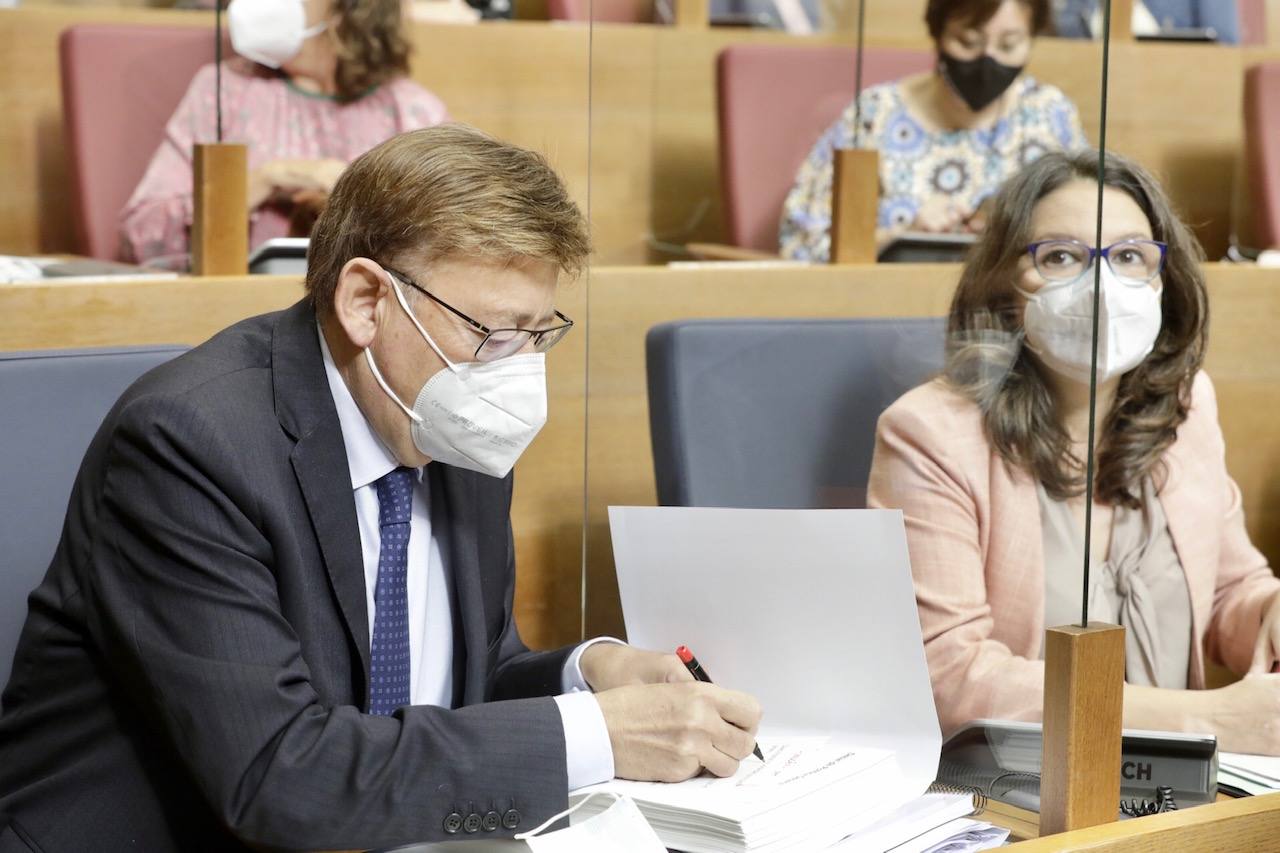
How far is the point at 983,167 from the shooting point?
2.28m

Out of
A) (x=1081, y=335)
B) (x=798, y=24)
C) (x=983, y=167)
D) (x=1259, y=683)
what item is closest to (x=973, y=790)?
(x=1081, y=335)

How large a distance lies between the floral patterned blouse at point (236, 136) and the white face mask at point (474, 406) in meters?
1.02

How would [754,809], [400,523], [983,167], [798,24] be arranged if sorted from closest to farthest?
[754,809] → [400,523] → [983,167] → [798,24]

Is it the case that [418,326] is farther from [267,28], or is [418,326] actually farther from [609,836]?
[267,28]

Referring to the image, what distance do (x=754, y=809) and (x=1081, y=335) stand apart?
1.30ft

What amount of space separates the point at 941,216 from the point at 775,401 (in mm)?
524

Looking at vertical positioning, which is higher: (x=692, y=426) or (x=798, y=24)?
(x=798, y=24)

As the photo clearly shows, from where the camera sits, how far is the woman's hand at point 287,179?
2.20 meters

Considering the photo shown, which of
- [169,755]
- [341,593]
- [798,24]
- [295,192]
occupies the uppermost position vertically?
[798,24]

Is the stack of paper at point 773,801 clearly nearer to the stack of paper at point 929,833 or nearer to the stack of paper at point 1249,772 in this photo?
the stack of paper at point 929,833

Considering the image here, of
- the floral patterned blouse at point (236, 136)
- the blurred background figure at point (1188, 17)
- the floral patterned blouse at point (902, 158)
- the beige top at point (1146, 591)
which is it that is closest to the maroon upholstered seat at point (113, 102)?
the floral patterned blouse at point (236, 136)

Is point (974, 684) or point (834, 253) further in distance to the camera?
point (834, 253)

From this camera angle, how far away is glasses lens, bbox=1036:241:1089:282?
3.81ft

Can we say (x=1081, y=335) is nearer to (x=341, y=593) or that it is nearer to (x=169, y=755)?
(x=341, y=593)
